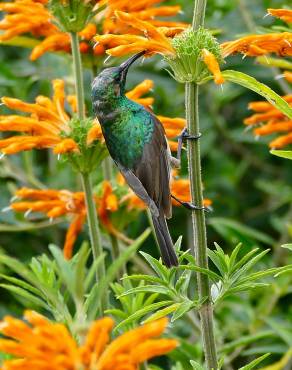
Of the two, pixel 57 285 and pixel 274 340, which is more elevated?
pixel 57 285

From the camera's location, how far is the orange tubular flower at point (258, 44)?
85.5 inches

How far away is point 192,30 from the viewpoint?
2.10 m

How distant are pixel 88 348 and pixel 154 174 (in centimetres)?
121

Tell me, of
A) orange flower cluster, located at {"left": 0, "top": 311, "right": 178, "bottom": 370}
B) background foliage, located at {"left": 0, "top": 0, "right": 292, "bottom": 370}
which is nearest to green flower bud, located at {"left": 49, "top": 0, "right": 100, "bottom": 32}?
background foliage, located at {"left": 0, "top": 0, "right": 292, "bottom": 370}

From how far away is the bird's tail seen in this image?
2.22 meters

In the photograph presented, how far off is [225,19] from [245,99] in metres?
0.43

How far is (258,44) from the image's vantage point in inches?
88.0

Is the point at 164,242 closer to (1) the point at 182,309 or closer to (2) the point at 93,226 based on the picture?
(2) the point at 93,226

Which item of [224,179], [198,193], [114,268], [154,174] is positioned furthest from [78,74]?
[224,179]

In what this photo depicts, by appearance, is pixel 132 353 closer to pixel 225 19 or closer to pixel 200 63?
pixel 200 63

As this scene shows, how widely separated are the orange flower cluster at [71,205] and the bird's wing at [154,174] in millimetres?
288

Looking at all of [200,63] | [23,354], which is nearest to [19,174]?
[200,63]

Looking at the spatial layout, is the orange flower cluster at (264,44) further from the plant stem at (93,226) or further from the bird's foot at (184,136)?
the plant stem at (93,226)

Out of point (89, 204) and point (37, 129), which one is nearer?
point (89, 204)
